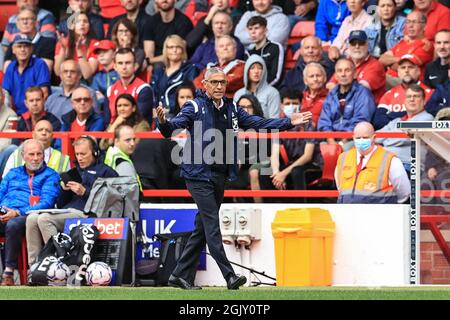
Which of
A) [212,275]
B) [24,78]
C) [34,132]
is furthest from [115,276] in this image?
[24,78]

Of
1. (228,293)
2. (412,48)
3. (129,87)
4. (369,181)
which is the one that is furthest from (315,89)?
(228,293)

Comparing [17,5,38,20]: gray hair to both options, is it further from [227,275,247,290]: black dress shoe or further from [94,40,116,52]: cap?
[227,275,247,290]: black dress shoe

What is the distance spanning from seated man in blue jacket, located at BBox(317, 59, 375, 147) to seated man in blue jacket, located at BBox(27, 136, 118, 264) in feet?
9.43

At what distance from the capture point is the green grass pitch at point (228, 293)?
13.0 meters

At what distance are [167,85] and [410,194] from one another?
439 centimetres

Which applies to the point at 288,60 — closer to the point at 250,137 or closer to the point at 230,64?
the point at 230,64

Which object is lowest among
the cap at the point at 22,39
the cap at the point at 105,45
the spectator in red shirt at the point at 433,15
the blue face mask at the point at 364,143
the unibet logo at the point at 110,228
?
the unibet logo at the point at 110,228

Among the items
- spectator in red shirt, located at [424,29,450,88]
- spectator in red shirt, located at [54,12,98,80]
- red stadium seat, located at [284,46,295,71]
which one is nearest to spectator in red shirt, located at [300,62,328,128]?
red stadium seat, located at [284,46,295,71]

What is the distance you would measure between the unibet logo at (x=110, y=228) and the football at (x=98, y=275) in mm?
463

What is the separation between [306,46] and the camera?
59.3ft

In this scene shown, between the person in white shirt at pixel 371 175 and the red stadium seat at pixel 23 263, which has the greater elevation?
the person in white shirt at pixel 371 175

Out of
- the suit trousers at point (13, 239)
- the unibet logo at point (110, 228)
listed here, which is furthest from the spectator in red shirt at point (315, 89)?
the suit trousers at point (13, 239)

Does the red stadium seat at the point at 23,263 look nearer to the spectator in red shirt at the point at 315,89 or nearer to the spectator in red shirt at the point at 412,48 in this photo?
the spectator in red shirt at the point at 315,89

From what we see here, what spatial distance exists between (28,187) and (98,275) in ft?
6.03
